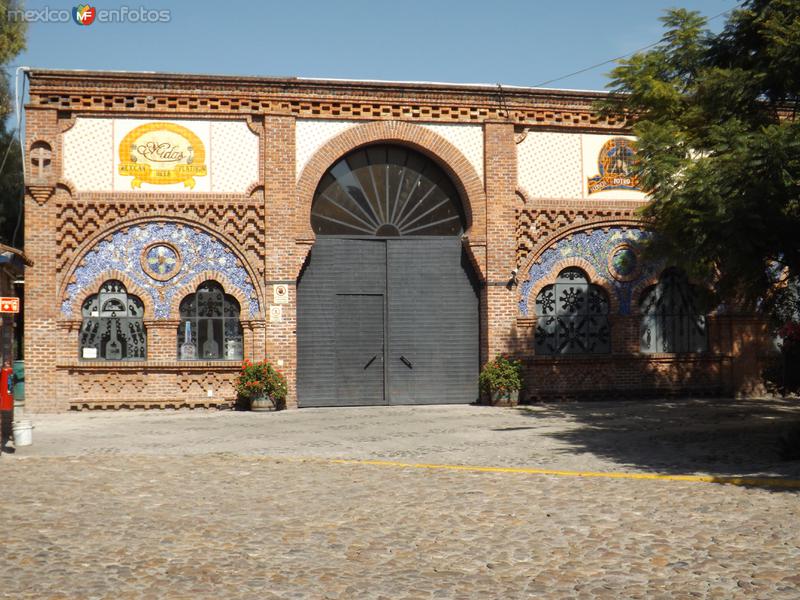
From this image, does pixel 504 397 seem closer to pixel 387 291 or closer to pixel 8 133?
pixel 387 291

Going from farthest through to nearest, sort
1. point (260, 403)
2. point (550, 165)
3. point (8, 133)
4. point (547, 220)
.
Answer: point (8, 133), point (550, 165), point (547, 220), point (260, 403)

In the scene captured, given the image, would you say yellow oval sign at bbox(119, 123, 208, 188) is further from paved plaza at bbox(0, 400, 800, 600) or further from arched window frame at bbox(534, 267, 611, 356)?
arched window frame at bbox(534, 267, 611, 356)

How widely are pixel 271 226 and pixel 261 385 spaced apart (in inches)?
140

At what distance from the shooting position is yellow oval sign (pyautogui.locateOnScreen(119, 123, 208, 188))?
19562mm

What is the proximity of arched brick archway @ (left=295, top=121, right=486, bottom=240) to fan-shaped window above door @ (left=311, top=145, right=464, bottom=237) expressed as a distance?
319 millimetres

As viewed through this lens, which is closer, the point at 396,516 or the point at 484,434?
the point at 396,516

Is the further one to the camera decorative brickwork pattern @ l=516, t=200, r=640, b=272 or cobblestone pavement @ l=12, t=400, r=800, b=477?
decorative brickwork pattern @ l=516, t=200, r=640, b=272

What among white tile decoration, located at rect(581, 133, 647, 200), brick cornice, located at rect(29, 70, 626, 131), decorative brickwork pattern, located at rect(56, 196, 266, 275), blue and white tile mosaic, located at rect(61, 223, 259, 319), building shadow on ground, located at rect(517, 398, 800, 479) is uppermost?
brick cornice, located at rect(29, 70, 626, 131)

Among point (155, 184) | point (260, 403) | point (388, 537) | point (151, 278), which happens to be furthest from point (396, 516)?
point (155, 184)

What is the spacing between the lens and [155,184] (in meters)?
19.6

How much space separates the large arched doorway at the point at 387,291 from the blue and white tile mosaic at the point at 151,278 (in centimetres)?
168

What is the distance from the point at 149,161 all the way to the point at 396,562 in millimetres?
14742

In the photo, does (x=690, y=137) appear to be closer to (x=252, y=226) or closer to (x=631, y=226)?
(x=631, y=226)

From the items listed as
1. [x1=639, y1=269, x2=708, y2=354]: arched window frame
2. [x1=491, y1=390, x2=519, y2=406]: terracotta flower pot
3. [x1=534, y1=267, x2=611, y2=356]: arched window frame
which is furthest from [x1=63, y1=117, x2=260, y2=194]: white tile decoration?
[x1=639, y1=269, x2=708, y2=354]: arched window frame
